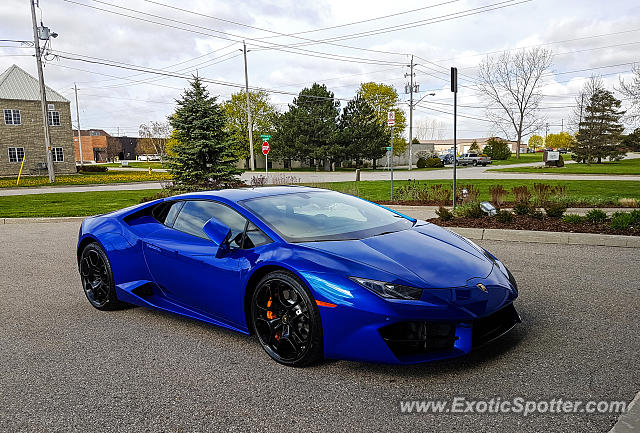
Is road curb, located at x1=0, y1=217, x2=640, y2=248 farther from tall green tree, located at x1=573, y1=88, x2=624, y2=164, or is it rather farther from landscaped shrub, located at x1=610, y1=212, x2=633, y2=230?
tall green tree, located at x1=573, y1=88, x2=624, y2=164

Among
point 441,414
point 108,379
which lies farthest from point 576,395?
point 108,379

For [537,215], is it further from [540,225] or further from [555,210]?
[540,225]

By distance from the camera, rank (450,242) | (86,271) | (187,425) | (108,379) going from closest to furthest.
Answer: (187,425)
(108,379)
(450,242)
(86,271)

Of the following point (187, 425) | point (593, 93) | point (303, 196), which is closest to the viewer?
point (187, 425)

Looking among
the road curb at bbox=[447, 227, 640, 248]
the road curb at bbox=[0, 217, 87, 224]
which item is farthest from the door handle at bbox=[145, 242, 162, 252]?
the road curb at bbox=[0, 217, 87, 224]

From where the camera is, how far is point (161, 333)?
4430 millimetres

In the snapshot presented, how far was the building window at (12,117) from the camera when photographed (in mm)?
45594

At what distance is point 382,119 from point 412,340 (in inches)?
2410

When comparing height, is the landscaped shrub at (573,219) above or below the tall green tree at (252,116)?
below

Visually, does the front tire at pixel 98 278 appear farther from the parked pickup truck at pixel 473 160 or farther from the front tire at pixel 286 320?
the parked pickup truck at pixel 473 160

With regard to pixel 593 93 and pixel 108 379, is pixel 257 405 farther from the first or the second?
pixel 593 93

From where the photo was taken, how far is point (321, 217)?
427cm

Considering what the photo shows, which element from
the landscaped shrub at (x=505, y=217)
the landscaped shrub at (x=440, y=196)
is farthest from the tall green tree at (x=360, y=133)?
the landscaped shrub at (x=505, y=217)

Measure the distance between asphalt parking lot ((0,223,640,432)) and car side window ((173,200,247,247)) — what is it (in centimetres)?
90
